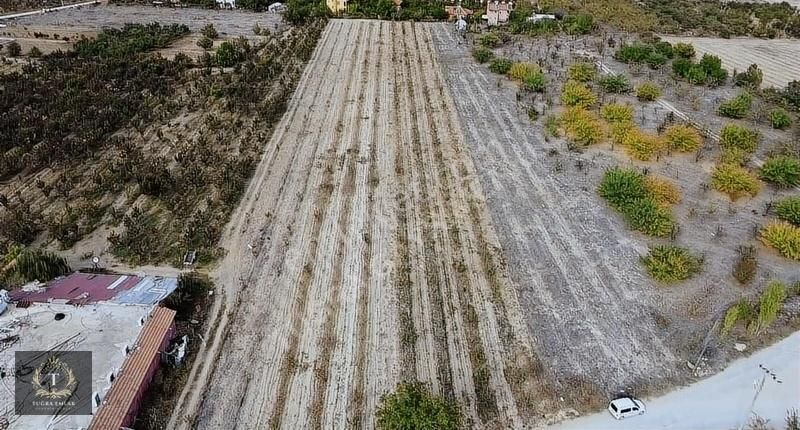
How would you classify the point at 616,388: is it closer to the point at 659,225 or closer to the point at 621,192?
the point at 659,225

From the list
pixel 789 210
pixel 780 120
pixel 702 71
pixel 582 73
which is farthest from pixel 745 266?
pixel 702 71

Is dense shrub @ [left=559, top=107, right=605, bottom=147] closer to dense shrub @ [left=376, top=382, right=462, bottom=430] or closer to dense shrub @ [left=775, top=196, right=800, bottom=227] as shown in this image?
dense shrub @ [left=775, top=196, right=800, bottom=227]

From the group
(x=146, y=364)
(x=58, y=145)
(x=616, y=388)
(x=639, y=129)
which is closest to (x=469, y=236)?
(x=616, y=388)

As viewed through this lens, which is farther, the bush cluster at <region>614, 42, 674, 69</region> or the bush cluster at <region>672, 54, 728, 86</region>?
the bush cluster at <region>614, 42, 674, 69</region>

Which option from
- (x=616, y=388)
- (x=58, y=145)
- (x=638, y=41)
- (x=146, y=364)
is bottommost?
(x=616, y=388)

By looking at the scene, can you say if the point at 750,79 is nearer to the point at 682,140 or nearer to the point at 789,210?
the point at 682,140

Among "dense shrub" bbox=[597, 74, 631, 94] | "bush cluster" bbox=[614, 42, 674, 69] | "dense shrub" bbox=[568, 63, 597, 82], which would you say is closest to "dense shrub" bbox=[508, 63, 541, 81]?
"dense shrub" bbox=[568, 63, 597, 82]
